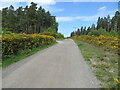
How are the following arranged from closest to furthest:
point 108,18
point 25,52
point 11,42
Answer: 1. point 11,42
2. point 25,52
3. point 108,18

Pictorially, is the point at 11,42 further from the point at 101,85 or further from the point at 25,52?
the point at 101,85

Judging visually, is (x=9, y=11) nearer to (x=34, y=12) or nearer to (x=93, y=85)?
(x=34, y=12)

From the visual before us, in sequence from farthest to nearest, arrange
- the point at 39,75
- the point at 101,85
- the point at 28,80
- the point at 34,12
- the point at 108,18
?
the point at 108,18, the point at 34,12, the point at 39,75, the point at 28,80, the point at 101,85

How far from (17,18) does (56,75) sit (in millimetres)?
40609

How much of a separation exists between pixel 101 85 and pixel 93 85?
20cm

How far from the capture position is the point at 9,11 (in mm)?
40406

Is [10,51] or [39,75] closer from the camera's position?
[39,75]

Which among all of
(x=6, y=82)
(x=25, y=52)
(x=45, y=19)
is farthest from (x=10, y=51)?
(x=45, y=19)

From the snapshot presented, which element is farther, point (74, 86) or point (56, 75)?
point (56, 75)

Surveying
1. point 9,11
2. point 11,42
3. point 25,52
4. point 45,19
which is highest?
point 9,11

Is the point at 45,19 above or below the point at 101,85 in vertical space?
above

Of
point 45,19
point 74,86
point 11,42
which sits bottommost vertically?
point 74,86

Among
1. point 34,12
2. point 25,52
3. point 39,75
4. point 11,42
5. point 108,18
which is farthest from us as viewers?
point 108,18

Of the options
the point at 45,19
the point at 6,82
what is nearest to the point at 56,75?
the point at 6,82
